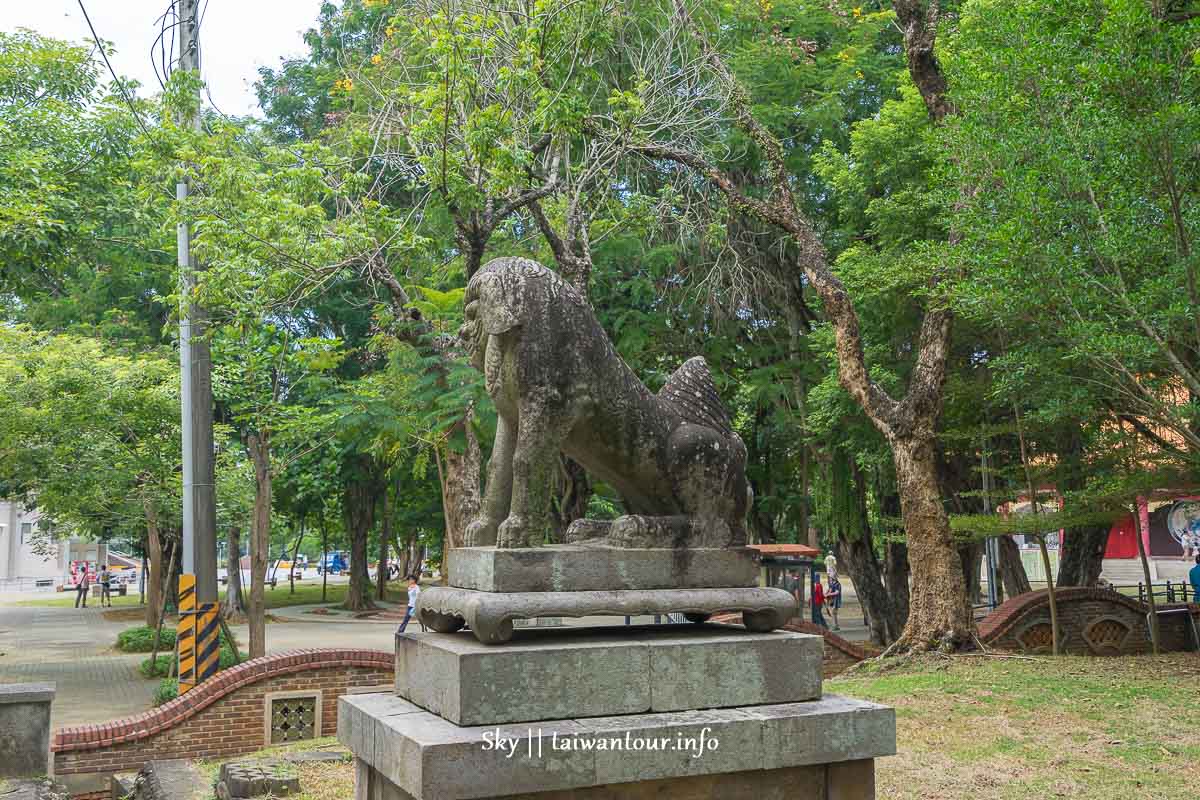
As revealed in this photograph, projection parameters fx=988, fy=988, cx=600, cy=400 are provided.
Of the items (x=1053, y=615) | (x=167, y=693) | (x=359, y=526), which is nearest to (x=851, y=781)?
(x=167, y=693)

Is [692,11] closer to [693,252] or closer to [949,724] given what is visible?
[693,252]

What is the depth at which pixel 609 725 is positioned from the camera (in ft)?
15.5

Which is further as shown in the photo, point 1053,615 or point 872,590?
point 872,590

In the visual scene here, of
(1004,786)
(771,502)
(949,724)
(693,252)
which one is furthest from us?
(771,502)

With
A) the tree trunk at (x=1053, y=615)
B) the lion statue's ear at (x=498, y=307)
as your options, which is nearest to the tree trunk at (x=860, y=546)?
the tree trunk at (x=1053, y=615)

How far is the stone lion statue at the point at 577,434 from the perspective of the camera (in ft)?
17.3

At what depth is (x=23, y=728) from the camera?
34.0 ft

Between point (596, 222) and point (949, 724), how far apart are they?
9975 millimetres

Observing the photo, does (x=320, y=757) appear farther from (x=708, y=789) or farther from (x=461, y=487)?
(x=708, y=789)

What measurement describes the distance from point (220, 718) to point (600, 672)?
7.95 m

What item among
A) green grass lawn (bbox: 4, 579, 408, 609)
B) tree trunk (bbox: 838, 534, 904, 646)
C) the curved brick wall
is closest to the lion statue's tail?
the curved brick wall

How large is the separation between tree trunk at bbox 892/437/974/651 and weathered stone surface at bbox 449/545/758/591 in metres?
9.32

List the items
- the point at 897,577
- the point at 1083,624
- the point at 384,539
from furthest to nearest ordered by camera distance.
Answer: the point at 384,539 < the point at 897,577 < the point at 1083,624

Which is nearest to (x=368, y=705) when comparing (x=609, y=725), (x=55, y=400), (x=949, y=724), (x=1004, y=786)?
(x=609, y=725)
